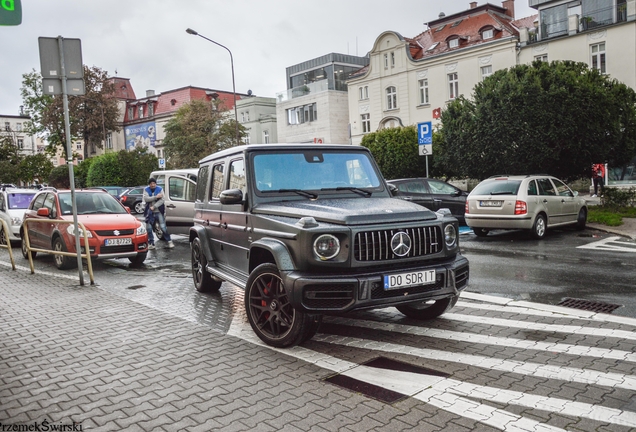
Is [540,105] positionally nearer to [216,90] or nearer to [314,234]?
[314,234]

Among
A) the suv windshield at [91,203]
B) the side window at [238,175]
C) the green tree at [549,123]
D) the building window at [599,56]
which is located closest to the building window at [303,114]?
the building window at [599,56]

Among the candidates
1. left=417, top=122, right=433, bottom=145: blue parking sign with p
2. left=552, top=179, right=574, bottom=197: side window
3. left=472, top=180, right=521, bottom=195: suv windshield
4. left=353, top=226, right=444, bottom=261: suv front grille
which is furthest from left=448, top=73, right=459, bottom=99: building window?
left=353, top=226, right=444, bottom=261: suv front grille

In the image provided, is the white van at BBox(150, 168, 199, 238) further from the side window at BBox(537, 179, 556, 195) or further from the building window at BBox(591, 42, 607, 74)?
the building window at BBox(591, 42, 607, 74)

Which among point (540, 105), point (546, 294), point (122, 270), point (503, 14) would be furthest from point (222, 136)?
point (546, 294)

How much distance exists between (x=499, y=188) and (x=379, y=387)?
34.5 ft

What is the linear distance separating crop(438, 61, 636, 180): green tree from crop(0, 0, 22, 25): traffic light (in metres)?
17.0

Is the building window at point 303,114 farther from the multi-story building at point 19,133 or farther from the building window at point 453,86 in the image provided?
the multi-story building at point 19,133

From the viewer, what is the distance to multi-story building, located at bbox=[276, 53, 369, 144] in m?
51.4

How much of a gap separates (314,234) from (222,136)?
4570 cm

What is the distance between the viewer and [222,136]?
49.2 m

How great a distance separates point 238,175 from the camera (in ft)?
21.4

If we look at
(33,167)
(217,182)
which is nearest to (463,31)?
(33,167)

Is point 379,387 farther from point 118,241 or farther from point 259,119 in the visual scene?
point 259,119

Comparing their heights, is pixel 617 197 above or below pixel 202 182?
below
